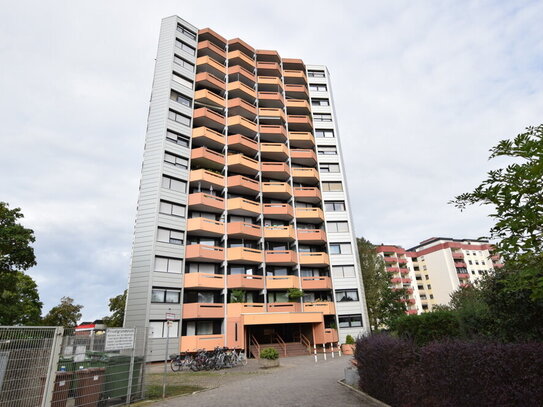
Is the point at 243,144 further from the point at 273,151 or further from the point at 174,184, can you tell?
the point at 174,184

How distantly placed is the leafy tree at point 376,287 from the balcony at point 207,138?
2363 cm

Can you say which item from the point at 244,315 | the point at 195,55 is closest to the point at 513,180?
the point at 244,315

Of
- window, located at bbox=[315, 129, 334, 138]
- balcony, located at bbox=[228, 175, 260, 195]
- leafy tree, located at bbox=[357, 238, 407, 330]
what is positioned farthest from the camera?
window, located at bbox=[315, 129, 334, 138]

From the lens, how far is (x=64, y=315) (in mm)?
48094

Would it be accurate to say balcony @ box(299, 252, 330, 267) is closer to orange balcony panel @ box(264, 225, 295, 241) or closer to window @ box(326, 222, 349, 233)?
orange balcony panel @ box(264, 225, 295, 241)

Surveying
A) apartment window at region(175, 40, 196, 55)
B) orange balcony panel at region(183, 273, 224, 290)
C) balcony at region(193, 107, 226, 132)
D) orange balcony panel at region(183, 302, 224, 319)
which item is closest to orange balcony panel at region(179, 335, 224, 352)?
orange balcony panel at region(183, 302, 224, 319)

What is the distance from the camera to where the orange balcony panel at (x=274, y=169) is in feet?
123

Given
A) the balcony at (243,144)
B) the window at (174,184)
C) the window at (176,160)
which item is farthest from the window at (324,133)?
the window at (174,184)

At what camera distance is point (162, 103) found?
33.6 metres

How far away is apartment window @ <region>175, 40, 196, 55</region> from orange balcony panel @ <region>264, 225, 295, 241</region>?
75.8ft

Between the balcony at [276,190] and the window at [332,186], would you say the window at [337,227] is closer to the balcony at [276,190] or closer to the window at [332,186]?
the window at [332,186]

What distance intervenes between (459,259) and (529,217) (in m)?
98.9

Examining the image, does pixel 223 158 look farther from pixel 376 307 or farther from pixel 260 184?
pixel 376 307

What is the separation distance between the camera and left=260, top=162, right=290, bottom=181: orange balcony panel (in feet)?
123
